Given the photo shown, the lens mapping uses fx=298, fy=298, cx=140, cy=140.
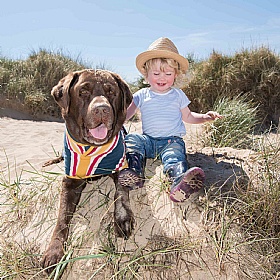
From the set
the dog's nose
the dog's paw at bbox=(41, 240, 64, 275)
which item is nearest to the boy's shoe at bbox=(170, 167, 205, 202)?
the dog's nose

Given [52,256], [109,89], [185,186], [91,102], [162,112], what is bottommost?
[52,256]

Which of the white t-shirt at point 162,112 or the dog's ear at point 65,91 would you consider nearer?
the dog's ear at point 65,91

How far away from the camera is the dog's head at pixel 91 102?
Result: 2.36 meters

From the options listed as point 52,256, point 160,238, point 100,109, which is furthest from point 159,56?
point 52,256

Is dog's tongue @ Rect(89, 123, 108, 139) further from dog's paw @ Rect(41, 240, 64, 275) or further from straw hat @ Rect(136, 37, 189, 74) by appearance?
straw hat @ Rect(136, 37, 189, 74)

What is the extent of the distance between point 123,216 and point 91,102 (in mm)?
929

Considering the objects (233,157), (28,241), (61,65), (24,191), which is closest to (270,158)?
(233,157)

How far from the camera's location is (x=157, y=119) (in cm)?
340

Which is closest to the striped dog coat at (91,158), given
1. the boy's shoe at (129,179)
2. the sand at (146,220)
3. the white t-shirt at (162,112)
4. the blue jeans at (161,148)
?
the boy's shoe at (129,179)

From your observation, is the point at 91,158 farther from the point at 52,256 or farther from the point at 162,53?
the point at 162,53

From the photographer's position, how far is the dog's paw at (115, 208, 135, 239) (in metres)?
2.26

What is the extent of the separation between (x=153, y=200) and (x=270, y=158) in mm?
1132

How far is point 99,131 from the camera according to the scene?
98.3 inches

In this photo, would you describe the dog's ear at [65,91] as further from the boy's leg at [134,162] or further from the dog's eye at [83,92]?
the boy's leg at [134,162]
